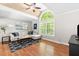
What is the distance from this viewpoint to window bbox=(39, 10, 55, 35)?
2.16 metres

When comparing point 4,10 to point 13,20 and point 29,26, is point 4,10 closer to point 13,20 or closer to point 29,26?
point 13,20

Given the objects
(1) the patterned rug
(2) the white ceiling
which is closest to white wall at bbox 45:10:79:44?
(2) the white ceiling

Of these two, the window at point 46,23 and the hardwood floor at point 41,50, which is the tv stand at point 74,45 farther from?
the window at point 46,23

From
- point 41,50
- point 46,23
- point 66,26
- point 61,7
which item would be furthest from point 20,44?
point 61,7

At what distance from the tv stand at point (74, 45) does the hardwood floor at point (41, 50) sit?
80 mm

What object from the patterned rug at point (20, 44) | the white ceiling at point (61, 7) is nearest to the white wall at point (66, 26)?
the white ceiling at point (61, 7)

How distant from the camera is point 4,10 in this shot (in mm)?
2016

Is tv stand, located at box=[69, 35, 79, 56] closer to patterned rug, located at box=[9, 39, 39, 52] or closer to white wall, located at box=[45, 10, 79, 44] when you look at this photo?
white wall, located at box=[45, 10, 79, 44]

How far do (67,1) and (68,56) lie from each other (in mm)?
1036

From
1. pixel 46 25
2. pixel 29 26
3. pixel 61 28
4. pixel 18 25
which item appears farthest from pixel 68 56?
pixel 18 25

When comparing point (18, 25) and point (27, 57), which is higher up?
point (18, 25)

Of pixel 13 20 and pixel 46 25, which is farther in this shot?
pixel 46 25

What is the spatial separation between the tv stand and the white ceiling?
1.68ft

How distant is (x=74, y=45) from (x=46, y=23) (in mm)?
680
